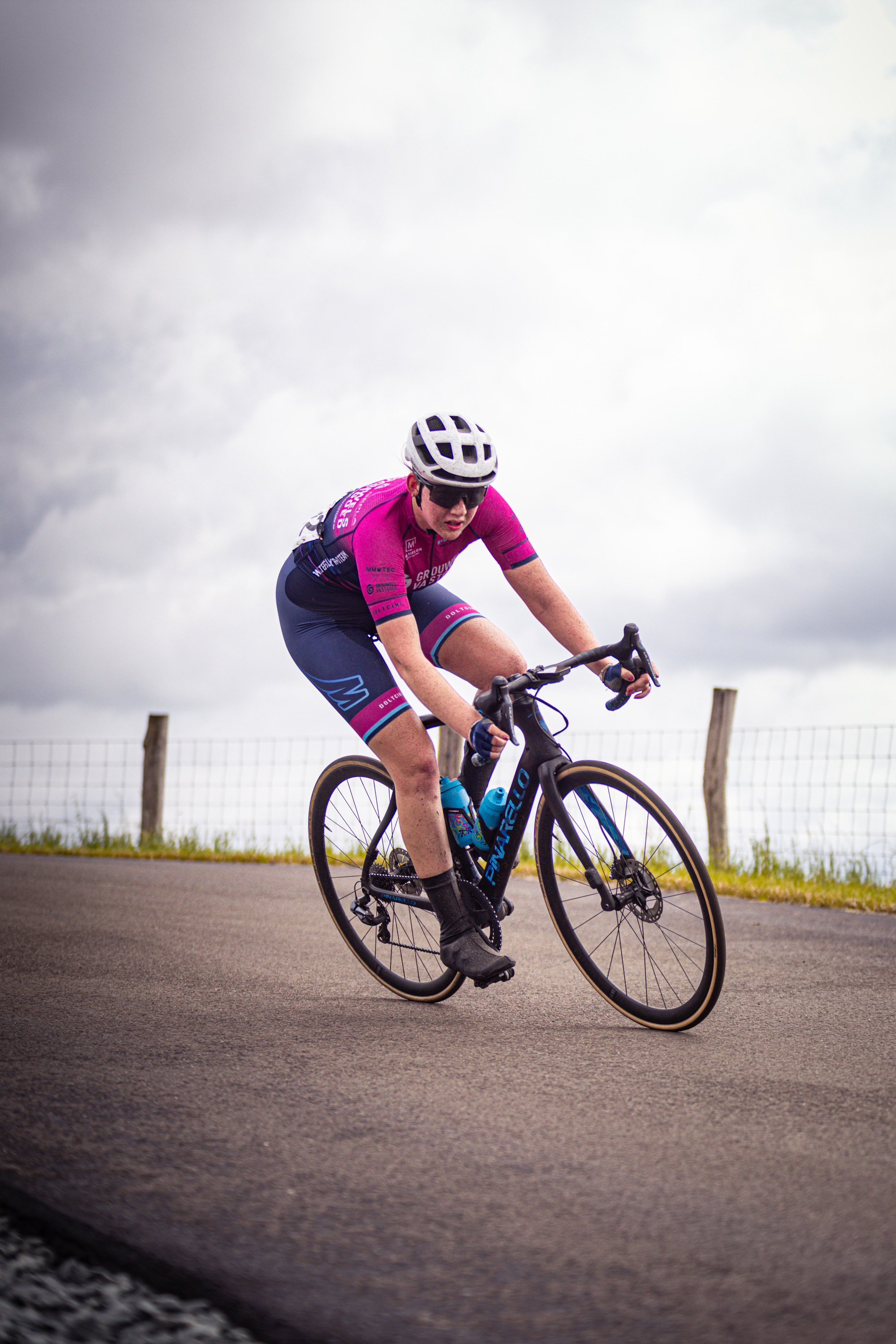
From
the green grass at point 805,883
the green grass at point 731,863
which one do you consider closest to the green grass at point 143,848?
the green grass at point 731,863

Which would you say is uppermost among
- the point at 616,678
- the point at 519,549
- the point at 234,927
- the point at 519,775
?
the point at 519,549

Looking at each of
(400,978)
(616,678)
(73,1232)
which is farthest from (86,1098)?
(616,678)

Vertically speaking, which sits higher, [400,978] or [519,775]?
[519,775]

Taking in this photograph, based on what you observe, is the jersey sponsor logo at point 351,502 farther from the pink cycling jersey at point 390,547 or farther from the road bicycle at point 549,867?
the road bicycle at point 549,867

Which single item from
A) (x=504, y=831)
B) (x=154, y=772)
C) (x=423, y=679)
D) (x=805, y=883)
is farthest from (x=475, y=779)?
(x=154, y=772)

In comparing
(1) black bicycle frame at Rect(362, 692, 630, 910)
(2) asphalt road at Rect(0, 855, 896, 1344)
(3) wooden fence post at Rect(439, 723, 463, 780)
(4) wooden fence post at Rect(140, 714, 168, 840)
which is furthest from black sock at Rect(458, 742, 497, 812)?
(4) wooden fence post at Rect(140, 714, 168, 840)

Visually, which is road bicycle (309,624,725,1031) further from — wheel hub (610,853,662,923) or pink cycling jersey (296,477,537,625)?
pink cycling jersey (296,477,537,625)

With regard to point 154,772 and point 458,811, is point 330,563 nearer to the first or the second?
point 458,811

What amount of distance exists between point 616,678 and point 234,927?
3.14 m

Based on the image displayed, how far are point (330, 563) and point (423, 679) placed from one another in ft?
2.69

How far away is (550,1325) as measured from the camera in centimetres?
160

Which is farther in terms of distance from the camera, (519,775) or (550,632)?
(550,632)

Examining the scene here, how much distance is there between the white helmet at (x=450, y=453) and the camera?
3652mm

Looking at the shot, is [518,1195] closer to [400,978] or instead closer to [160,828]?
[400,978]
